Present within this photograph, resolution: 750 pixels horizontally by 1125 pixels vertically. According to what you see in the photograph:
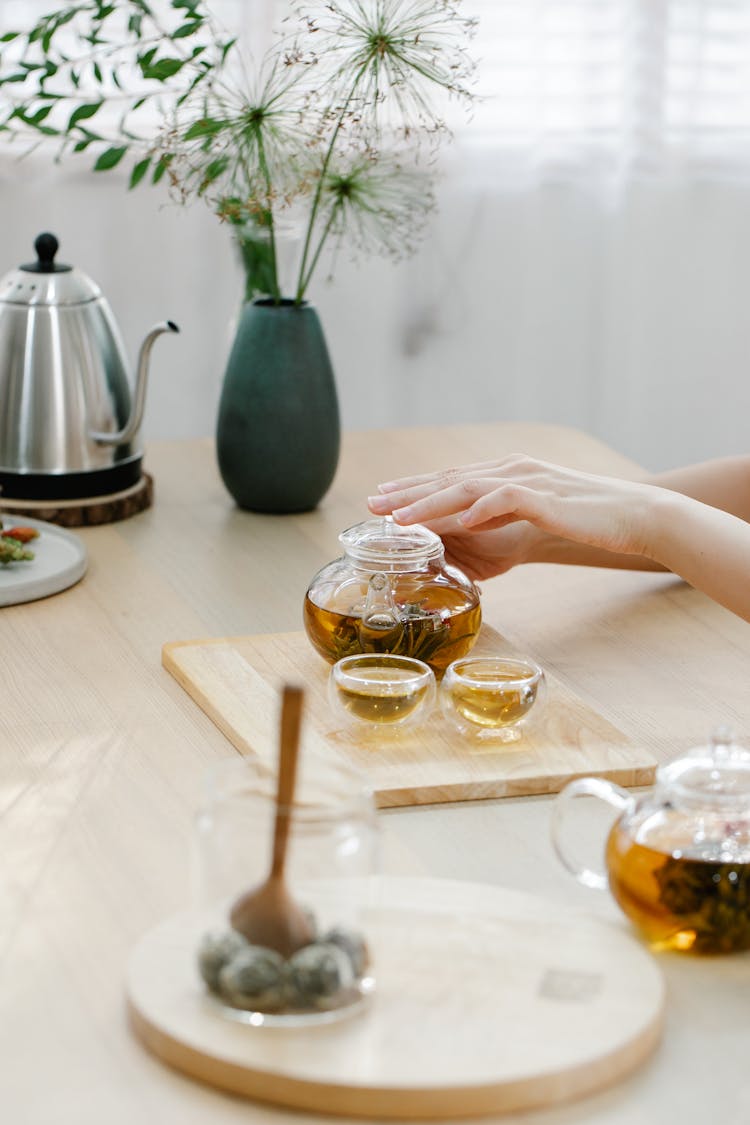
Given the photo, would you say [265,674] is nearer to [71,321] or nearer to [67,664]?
[67,664]

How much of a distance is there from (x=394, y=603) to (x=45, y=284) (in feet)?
2.17

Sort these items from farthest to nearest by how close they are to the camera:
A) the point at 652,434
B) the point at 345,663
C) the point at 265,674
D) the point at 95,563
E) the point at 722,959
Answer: the point at 652,434 < the point at 95,563 < the point at 265,674 < the point at 345,663 < the point at 722,959

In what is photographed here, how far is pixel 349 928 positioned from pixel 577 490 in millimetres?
611

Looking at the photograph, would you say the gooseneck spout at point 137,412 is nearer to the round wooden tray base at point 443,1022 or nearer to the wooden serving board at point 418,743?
the wooden serving board at point 418,743

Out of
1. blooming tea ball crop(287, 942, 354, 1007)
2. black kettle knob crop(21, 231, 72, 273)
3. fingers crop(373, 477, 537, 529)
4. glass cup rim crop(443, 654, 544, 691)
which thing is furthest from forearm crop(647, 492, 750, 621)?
black kettle knob crop(21, 231, 72, 273)

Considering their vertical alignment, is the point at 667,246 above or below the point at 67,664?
above

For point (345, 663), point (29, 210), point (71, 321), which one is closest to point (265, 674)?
point (345, 663)

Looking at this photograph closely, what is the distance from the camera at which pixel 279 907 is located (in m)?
0.72

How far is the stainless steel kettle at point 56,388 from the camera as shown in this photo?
162 centimetres

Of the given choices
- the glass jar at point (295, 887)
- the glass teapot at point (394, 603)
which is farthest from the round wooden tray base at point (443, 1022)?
the glass teapot at point (394, 603)

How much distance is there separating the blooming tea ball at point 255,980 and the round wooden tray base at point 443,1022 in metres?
0.01

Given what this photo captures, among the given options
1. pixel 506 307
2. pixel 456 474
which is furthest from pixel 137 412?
pixel 506 307

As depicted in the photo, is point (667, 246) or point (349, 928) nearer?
point (349, 928)

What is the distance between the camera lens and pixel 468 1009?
72cm
